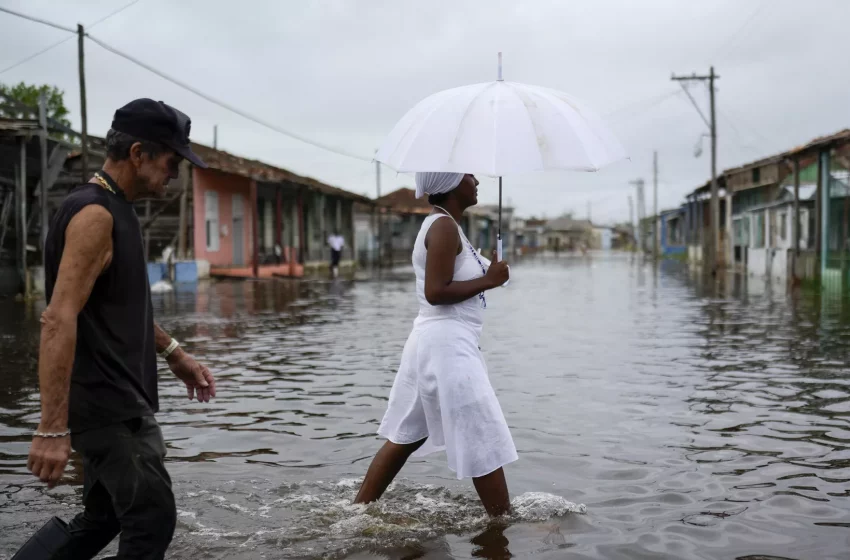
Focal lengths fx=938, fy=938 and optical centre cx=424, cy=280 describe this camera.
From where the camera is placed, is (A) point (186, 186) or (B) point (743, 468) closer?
(B) point (743, 468)

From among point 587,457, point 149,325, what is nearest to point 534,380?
point 587,457

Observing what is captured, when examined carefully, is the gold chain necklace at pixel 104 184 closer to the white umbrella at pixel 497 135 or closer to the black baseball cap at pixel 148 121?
the black baseball cap at pixel 148 121

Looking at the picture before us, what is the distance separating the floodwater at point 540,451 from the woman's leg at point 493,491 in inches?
5.3

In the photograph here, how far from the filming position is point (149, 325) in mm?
3100

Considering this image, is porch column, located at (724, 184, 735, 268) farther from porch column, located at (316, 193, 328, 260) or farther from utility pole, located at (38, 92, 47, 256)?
utility pole, located at (38, 92, 47, 256)

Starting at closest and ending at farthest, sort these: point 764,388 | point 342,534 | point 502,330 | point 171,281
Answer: point 342,534 < point 764,388 < point 502,330 < point 171,281

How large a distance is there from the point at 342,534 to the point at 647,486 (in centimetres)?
181

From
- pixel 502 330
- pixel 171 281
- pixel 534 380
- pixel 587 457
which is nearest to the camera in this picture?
pixel 587 457

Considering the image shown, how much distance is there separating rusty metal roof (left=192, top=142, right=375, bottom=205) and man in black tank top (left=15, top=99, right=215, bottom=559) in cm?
2441

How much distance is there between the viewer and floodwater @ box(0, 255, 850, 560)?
4.29m

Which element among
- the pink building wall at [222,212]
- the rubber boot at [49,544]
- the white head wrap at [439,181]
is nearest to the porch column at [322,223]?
the pink building wall at [222,212]

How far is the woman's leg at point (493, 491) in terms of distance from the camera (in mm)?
4160

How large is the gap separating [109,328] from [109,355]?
3.4 inches

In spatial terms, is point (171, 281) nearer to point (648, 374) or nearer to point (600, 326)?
point (600, 326)
